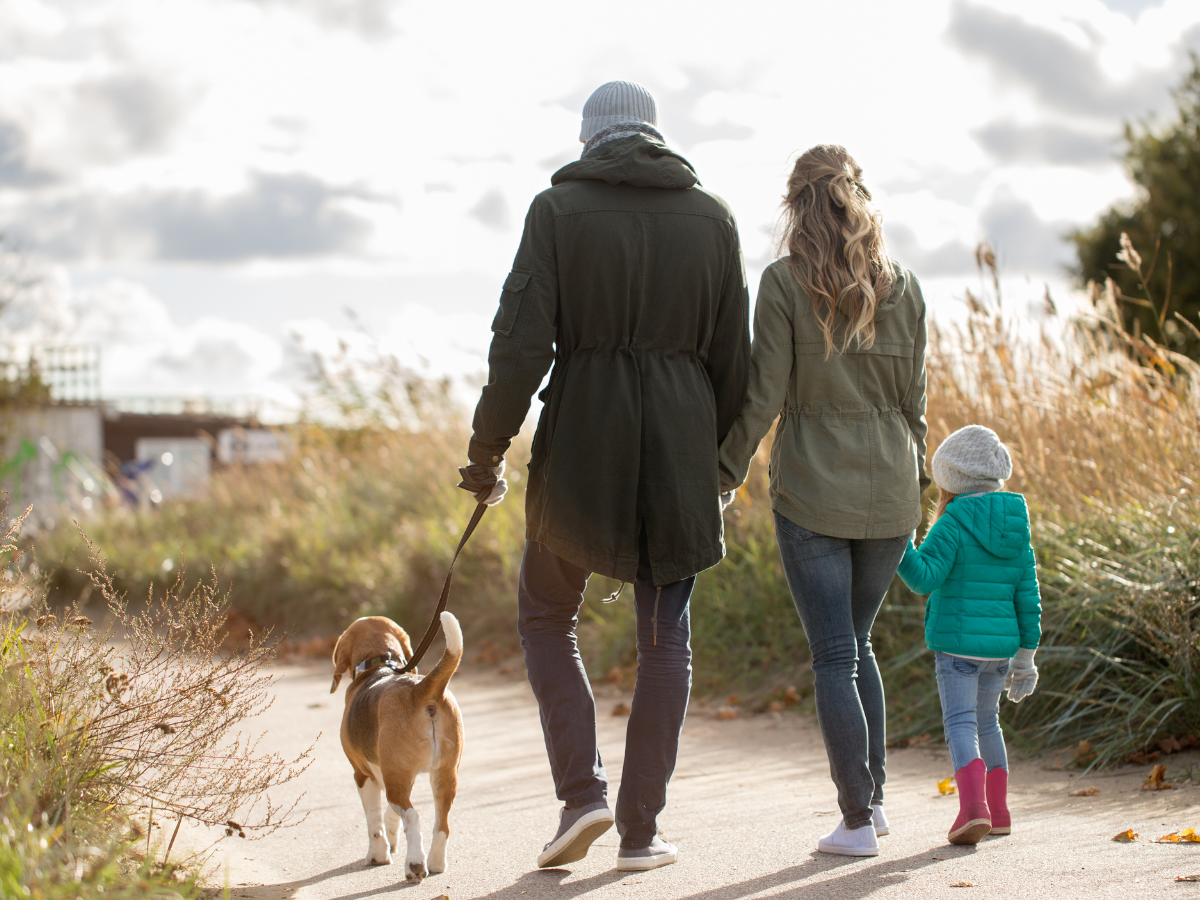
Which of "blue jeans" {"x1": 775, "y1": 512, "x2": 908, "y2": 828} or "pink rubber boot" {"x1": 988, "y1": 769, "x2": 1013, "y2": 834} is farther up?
"blue jeans" {"x1": 775, "y1": 512, "x2": 908, "y2": 828}

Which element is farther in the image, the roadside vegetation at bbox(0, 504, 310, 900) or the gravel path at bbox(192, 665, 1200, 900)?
the gravel path at bbox(192, 665, 1200, 900)

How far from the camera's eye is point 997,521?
3416 mm

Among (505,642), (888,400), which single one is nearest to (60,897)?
(888,400)

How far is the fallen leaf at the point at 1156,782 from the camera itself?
399 cm

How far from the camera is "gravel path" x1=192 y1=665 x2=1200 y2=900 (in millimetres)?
3025

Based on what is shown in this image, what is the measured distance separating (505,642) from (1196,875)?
217 inches

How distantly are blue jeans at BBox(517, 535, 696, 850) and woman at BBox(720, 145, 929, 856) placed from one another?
1.37 feet

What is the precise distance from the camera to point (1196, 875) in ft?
9.60

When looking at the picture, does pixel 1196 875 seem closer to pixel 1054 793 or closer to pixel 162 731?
pixel 1054 793

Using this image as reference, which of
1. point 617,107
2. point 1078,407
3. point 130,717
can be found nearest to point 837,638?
point 617,107

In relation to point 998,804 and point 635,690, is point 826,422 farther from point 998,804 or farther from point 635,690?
point 998,804

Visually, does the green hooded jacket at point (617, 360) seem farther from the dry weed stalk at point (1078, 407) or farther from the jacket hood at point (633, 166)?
the dry weed stalk at point (1078, 407)

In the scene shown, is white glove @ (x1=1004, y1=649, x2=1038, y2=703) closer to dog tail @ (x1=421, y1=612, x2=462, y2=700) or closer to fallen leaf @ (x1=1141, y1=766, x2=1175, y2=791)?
fallen leaf @ (x1=1141, y1=766, x2=1175, y2=791)

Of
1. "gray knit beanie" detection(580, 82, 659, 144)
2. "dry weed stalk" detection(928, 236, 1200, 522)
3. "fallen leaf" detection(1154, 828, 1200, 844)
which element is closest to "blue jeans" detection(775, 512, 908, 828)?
"fallen leaf" detection(1154, 828, 1200, 844)
